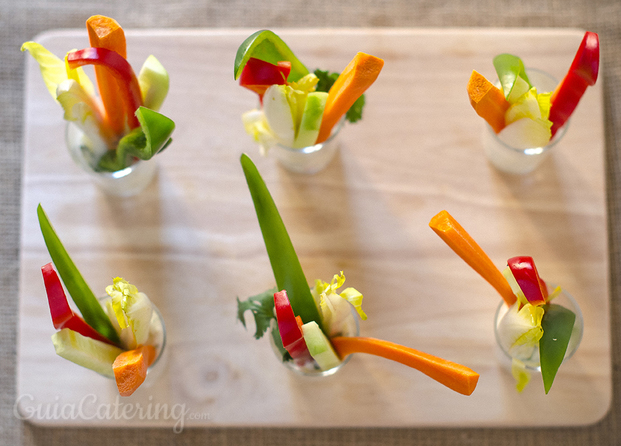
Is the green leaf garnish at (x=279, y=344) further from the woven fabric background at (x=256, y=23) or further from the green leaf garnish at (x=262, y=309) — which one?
the woven fabric background at (x=256, y=23)

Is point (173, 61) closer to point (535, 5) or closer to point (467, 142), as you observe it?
point (467, 142)

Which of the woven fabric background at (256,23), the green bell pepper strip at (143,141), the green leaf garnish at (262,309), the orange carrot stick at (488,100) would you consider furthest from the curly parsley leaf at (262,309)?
the woven fabric background at (256,23)

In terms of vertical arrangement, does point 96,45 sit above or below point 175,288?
above

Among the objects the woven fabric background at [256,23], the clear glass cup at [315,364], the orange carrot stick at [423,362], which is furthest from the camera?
the woven fabric background at [256,23]

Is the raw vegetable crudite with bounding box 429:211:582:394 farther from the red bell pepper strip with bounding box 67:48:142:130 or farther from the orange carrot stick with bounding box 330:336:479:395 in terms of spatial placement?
the red bell pepper strip with bounding box 67:48:142:130

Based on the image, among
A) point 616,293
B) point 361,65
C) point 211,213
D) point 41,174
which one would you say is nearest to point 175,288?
point 211,213

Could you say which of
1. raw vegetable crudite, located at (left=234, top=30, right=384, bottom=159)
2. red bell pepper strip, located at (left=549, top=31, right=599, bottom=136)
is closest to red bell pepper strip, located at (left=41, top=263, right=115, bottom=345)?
raw vegetable crudite, located at (left=234, top=30, right=384, bottom=159)
